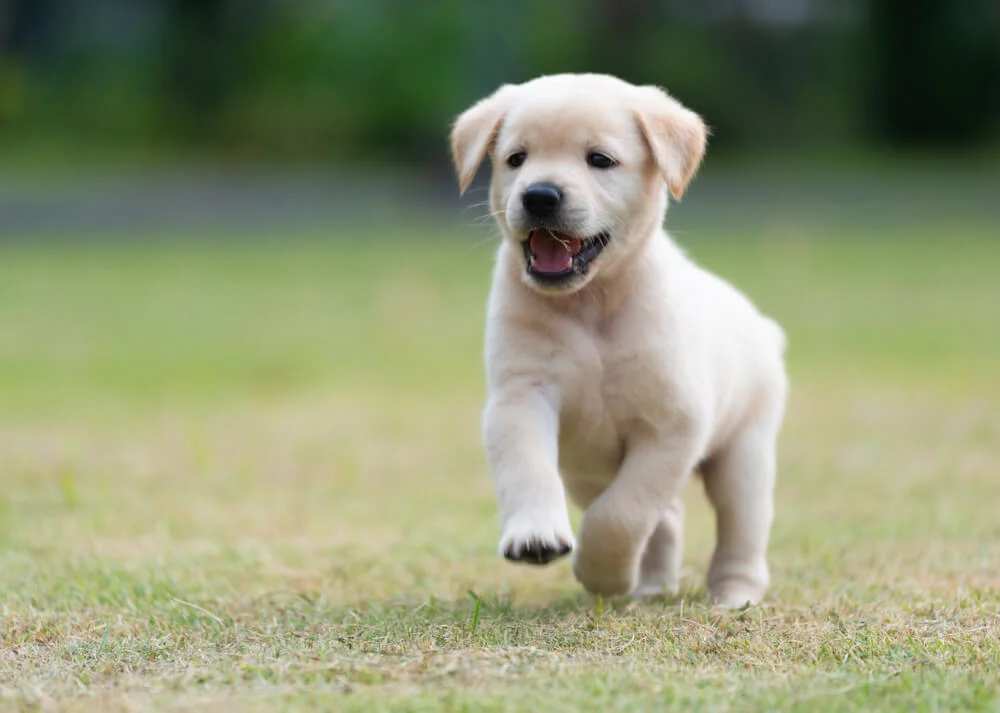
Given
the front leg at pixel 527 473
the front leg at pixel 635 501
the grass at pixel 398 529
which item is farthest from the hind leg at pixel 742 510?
the front leg at pixel 527 473

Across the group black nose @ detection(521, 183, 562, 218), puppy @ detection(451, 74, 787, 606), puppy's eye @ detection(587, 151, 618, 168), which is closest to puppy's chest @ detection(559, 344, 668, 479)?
puppy @ detection(451, 74, 787, 606)

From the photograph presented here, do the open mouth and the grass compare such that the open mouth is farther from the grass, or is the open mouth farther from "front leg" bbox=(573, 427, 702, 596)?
the grass

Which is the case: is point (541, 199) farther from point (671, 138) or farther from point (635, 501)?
point (635, 501)

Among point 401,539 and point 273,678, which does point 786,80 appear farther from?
point 273,678

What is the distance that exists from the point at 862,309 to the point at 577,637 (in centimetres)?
1119

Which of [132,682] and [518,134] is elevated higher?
[518,134]

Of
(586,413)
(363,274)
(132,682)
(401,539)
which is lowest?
(363,274)

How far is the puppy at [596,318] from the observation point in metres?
4.54

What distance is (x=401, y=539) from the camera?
6.30m

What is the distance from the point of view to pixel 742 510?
5.16 m

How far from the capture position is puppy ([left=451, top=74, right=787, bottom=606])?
4.54 m

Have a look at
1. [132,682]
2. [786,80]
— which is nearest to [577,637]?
[132,682]

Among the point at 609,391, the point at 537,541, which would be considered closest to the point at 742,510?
the point at 609,391

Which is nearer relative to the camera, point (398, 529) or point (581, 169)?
point (581, 169)
